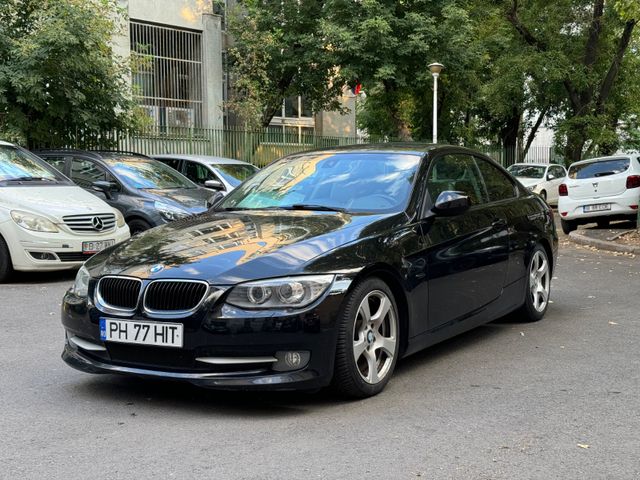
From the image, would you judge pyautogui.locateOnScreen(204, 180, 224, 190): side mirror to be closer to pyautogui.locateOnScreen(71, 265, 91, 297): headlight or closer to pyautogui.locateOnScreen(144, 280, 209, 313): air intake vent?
pyautogui.locateOnScreen(71, 265, 91, 297): headlight

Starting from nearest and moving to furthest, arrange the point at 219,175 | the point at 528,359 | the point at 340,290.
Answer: the point at 340,290
the point at 528,359
the point at 219,175

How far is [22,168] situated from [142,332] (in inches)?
273

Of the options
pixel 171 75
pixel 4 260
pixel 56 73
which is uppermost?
pixel 171 75

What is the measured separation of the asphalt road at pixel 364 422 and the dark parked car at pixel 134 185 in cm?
529

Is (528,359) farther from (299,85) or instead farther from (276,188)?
(299,85)

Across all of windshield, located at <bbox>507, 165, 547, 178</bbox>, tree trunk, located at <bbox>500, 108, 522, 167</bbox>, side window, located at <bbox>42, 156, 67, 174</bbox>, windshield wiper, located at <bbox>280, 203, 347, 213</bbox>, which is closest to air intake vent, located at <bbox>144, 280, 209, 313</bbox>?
windshield wiper, located at <bbox>280, 203, 347, 213</bbox>

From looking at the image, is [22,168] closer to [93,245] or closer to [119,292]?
[93,245]

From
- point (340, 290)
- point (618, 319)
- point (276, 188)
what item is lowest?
point (618, 319)

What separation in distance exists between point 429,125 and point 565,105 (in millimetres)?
6404

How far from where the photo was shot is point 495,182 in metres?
6.91

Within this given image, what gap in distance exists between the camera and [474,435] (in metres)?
4.18

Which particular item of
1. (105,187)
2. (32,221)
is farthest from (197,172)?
(32,221)

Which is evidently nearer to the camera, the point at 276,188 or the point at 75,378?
the point at 75,378

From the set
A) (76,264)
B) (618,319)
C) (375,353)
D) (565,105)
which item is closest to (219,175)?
(76,264)
